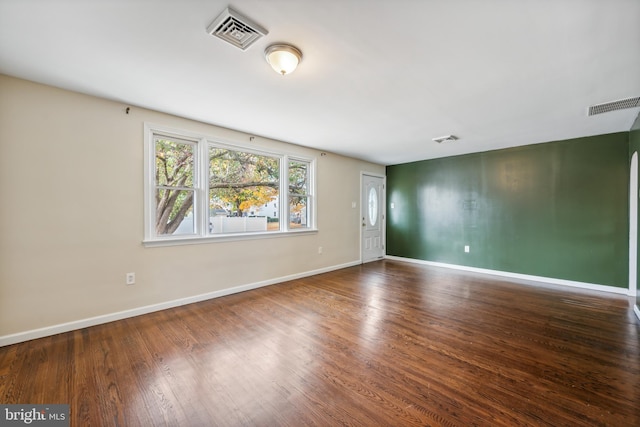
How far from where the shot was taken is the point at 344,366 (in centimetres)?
213

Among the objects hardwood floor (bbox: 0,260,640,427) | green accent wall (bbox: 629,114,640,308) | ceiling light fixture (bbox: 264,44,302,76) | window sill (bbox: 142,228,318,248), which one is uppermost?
ceiling light fixture (bbox: 264,44,302,76)

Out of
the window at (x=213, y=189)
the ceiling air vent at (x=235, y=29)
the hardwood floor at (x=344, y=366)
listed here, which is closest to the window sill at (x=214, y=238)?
the window at (x=213, y=189)

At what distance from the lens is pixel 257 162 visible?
14.3ft

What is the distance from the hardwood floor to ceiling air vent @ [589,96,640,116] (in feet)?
7.91

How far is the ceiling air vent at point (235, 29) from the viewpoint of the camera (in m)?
1.65

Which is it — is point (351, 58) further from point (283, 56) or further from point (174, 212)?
point (174, 212)

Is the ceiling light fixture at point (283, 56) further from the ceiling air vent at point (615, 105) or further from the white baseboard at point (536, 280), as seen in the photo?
the white baseboard at point (536, 280)

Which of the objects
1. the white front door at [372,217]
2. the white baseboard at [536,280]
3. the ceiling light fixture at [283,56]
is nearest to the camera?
the ceiling light fixture at [283,56]

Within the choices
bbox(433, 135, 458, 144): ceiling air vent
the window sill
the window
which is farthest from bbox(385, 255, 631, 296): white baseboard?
the window

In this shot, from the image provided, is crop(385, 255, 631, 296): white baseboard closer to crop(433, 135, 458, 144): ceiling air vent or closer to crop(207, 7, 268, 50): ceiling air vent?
crop(433, 135, 458, 144): ceiling air vent

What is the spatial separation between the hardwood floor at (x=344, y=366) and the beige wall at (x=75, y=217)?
0.32m

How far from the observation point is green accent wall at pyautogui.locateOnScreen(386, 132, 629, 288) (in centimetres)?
410

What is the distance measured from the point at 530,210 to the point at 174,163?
586 cm

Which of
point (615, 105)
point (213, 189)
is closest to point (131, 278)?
point (213, 189)
